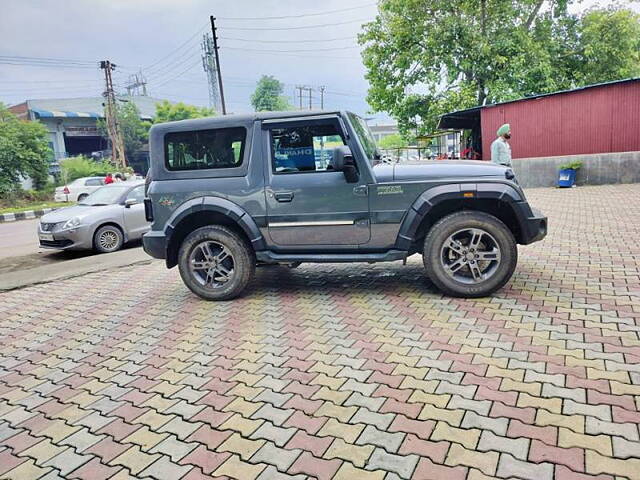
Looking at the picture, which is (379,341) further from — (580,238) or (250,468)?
(580,238)

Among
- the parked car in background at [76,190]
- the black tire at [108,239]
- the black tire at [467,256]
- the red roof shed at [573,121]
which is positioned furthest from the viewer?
the parked car in background at [76,190]

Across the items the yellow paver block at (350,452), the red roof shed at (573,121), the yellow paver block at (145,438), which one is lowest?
the yellow paver block at (350,452)

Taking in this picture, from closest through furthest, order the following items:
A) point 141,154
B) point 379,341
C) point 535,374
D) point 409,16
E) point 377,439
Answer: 1. point 377,439
2. point 535,374
3. point 379,341
4. point 409,16
5. point 141,154

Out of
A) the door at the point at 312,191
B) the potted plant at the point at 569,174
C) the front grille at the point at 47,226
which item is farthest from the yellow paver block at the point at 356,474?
the potted plant at the point at 569,174

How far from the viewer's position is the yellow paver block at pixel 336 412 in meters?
2.65

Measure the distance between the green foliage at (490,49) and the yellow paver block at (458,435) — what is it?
20466mm

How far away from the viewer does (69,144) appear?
4431cm

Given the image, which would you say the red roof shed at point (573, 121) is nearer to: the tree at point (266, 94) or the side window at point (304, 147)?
the side window at point (304, 147)

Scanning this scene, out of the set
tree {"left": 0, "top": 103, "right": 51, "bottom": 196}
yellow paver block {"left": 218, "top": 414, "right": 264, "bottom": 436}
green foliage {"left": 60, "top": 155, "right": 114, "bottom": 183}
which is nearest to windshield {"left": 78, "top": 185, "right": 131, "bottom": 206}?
yellow paver block {"left": 218, "top": 414, "right": 264, "bottom": 436}

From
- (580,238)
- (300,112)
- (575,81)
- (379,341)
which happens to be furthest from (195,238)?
(575,81)

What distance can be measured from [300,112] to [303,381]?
2803mm

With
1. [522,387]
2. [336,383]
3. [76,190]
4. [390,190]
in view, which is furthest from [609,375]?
[76,190]

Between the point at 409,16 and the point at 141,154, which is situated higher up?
the point at 409,16

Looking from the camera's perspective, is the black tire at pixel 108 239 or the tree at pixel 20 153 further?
the tree at pixel 20 153
